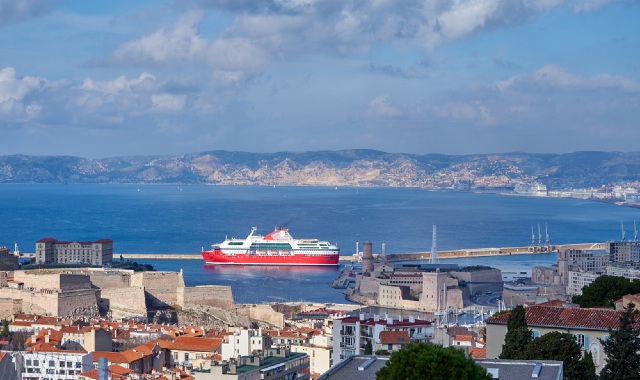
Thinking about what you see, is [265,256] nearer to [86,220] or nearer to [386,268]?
[386,268]

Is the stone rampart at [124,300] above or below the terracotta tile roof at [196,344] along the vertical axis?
above

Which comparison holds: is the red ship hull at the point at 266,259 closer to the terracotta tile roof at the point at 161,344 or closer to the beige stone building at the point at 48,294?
the beige stone building at the point at 48,294

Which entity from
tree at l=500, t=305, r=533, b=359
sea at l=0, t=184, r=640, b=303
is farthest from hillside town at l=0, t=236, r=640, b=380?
sea at l=0, t=184, r=640, b=303

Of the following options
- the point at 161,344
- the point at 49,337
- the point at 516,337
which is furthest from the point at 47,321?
the point at 516,337

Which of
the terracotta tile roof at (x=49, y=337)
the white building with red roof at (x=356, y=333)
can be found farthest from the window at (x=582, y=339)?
the terracotta tile roof at (x=49, y=337)

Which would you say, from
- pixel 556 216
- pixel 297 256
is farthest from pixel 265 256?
pixel 556 216

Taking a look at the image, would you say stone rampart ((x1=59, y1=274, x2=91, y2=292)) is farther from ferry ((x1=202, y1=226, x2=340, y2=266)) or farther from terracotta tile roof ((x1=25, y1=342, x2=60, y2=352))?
ferry ((x1=202, y1=226, x2=340, y2=266))
